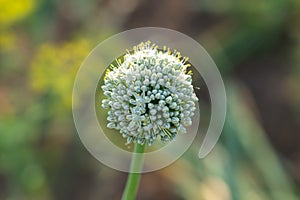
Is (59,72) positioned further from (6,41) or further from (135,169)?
(135,169)

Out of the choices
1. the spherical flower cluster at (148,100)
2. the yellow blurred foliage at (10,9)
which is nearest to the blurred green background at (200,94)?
the yellow blurred foliage at (10,9)

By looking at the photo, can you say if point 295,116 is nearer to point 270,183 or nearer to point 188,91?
point 270,183

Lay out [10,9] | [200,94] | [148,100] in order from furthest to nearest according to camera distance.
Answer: [200,94], [10,9], [148,100]

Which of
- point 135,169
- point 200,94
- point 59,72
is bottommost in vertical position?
point 135,169

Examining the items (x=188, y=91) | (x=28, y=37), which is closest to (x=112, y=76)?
(x=188, y=91)

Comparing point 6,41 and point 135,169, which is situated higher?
point 6,41

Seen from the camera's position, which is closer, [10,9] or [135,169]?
[135,169]

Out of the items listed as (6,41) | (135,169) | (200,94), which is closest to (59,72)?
(6,41)

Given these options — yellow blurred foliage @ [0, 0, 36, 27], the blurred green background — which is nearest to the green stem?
the blurred green background
